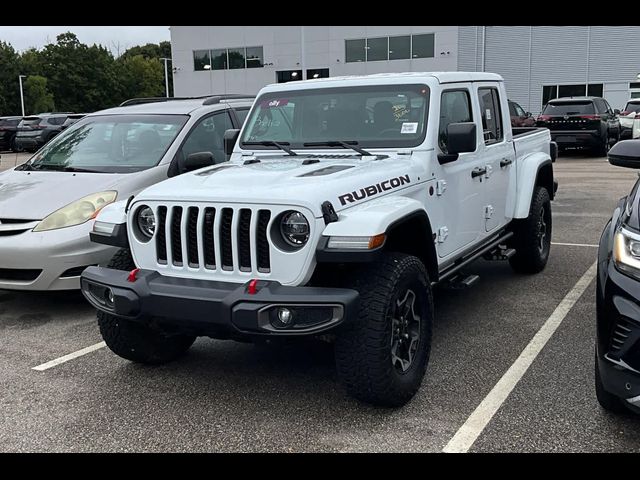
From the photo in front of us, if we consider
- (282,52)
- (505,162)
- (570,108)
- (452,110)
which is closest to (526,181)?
(505,162)

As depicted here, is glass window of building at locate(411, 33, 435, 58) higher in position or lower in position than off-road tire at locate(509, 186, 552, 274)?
higher

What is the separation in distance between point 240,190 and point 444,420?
164cm

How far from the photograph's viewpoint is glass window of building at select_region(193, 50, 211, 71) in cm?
4688

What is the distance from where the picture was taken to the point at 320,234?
3428 mm

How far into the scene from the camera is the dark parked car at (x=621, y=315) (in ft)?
9.76

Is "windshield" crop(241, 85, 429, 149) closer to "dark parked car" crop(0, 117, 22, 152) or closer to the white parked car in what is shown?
the white parked car

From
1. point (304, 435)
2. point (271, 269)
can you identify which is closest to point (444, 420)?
point (304, 435)

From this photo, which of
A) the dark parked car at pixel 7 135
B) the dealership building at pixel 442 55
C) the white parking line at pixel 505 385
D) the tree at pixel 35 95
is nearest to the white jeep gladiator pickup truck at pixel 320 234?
the white parking line at pixel 505 385

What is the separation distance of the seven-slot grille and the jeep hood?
3.0 inches

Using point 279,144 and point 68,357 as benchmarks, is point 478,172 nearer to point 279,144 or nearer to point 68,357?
point 279,144

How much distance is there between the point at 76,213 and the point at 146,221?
190 cm

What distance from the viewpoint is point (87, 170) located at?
6.17 m

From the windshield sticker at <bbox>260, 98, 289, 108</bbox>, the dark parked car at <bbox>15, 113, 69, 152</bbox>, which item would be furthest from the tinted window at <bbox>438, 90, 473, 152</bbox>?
the dark parked car at <bbox>15, 113, 69, 152</bbox>
